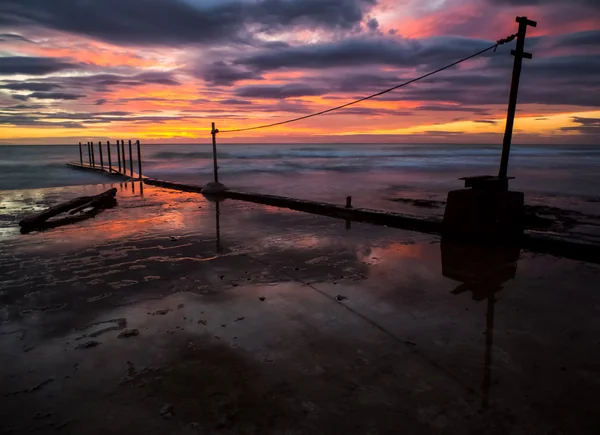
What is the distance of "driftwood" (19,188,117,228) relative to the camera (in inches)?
428

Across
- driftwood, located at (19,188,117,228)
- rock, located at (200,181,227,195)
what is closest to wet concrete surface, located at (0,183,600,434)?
driftwood, located at (19,188,117,228)

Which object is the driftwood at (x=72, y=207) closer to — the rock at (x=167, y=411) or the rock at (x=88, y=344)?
the rock at (x=88, y=344)

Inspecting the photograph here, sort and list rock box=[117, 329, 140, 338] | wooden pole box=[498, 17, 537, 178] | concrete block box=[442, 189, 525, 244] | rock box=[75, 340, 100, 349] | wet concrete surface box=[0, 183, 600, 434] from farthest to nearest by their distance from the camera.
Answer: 1. concrete block box=[442, 189, 525, 244]
2. wooden pole box=[498, 17, 537, 178]
3. rock box=[117, 329, 140, 338]
4. rock box=[75, 340, 100, 349]
5. wet concrete surface box=[0, 183, 600, 434]

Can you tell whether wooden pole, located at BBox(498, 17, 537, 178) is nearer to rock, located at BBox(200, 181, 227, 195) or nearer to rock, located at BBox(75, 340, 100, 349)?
rock, located at BBox(75, 340, 100, 349)

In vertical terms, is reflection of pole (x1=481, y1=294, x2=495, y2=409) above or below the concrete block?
below

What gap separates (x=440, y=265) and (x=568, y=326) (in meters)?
2.73

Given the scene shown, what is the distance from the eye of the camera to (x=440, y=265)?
7.40 meters

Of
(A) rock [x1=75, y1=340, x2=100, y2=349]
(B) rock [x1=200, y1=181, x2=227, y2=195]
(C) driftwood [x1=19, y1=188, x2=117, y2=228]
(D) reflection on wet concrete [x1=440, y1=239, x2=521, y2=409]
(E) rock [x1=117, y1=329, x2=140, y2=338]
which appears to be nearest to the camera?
(A) rock [x1=75, y1=340, x2=100, y2=349]

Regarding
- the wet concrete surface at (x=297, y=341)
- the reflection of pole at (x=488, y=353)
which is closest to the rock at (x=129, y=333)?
the wet concrete surface at (x=297, y=341)

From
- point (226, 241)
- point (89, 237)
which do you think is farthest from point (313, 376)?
point (89, 237)

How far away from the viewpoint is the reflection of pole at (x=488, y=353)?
346cm

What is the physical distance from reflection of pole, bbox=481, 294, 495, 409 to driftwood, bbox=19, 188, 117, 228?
1166cm

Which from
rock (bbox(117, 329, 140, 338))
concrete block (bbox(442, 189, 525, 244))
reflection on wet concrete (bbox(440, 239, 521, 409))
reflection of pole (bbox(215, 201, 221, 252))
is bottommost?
reflection of pole (bbox(215, 201, 221, 252))

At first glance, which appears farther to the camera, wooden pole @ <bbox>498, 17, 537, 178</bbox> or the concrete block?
the concrete block
